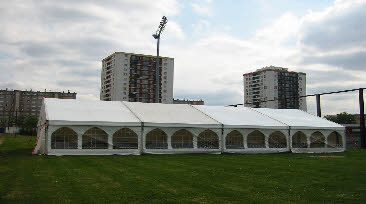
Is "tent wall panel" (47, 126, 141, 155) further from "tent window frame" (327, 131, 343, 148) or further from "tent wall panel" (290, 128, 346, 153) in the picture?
"tent window frame" (327, 131, 343, 148)

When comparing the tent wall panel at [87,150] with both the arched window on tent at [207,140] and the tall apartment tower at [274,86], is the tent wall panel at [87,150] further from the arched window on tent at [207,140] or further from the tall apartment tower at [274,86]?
the tall apartment tower at [274,86]

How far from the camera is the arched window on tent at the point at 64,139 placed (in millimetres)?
15383

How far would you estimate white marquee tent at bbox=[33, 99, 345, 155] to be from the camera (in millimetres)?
15516

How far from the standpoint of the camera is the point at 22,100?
10281cm

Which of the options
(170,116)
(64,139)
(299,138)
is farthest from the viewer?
(299,138)

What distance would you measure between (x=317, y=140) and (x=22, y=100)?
102 meters

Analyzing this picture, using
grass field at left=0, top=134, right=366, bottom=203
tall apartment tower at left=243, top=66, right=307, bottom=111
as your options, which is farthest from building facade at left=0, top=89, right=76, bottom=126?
grass field at left=0, top=134, right=366, bottom=203

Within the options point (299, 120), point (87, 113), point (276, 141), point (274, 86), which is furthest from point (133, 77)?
point (87, 113)

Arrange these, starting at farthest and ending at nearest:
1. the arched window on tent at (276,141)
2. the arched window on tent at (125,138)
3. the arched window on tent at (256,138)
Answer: the arched window on tent at (256,138) → the arched window on tent at (276,141) → the arched window on tent at (125,138)

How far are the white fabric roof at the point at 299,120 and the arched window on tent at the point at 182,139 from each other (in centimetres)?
668

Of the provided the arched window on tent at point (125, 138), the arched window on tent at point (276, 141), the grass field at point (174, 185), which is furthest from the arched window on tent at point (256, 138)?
the grass field at point (174, 185)

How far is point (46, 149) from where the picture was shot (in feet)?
48.2

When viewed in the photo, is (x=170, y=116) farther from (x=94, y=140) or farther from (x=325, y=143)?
(x=325, y=143)

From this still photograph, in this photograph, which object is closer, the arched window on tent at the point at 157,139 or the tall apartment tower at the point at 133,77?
the arched window on tent at the point at 157,139
